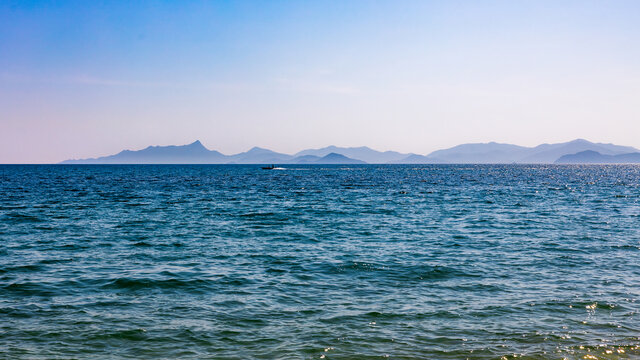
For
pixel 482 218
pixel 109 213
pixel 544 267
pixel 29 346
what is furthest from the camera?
pixel 109 213

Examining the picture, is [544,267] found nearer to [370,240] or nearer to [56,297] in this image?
[370,240]

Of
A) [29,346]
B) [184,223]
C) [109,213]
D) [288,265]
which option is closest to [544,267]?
[288,265]

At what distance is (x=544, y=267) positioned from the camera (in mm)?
20750

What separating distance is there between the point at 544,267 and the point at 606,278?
2538 millimetres

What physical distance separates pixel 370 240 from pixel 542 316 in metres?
14.9

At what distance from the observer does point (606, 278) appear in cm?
1880

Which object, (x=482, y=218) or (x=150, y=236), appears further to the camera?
Answer: (x=482, y=218)

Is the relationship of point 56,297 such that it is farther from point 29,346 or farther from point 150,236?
point 150,236

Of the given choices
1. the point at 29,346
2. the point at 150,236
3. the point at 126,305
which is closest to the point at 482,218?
the point at 150,236

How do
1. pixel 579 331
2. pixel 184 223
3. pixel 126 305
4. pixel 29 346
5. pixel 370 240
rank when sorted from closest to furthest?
pixel 29 346 → pixel 579 331 → pixel 126 305 → pixel 370 240 → pixel 184 223

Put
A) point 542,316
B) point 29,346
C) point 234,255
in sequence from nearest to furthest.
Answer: point 29,346
point 542,316
point 234,255

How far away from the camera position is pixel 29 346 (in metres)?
11.8

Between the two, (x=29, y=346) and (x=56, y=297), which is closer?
(x=29, y=346)

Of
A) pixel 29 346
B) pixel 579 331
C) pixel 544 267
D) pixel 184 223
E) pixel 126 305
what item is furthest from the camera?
pixel 184 223
